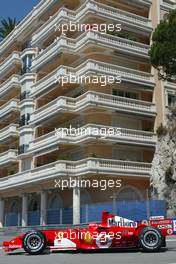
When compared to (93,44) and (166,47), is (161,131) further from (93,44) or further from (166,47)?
(93,44)

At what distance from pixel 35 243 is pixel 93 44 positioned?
28.0 meters

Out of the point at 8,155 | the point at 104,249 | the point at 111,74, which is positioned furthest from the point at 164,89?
the point at 104,249

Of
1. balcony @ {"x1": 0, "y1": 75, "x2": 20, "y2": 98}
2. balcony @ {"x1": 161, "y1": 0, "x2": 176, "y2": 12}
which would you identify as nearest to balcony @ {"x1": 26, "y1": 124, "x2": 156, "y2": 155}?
balcony @ {"x1": 0, "y1": 75, "x2": 20, "y2": 98}

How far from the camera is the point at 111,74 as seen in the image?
3997 centimetres

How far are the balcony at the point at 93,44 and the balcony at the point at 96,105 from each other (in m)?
4.72

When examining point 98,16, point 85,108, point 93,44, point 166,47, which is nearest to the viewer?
point 166,47

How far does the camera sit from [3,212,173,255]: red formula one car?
45.4 feet

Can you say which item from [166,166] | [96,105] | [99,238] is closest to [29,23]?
[96,105]

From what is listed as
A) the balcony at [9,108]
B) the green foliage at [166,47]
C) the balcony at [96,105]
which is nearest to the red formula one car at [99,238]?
the green foliage at [166,47]

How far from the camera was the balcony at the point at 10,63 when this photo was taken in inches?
2080

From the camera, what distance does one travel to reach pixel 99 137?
37.2 metres

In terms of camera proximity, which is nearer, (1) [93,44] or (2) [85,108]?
(2) [85,108]

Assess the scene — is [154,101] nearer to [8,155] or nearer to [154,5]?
[154,5]

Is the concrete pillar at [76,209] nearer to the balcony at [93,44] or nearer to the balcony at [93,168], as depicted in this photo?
the balcony at [93,168]
